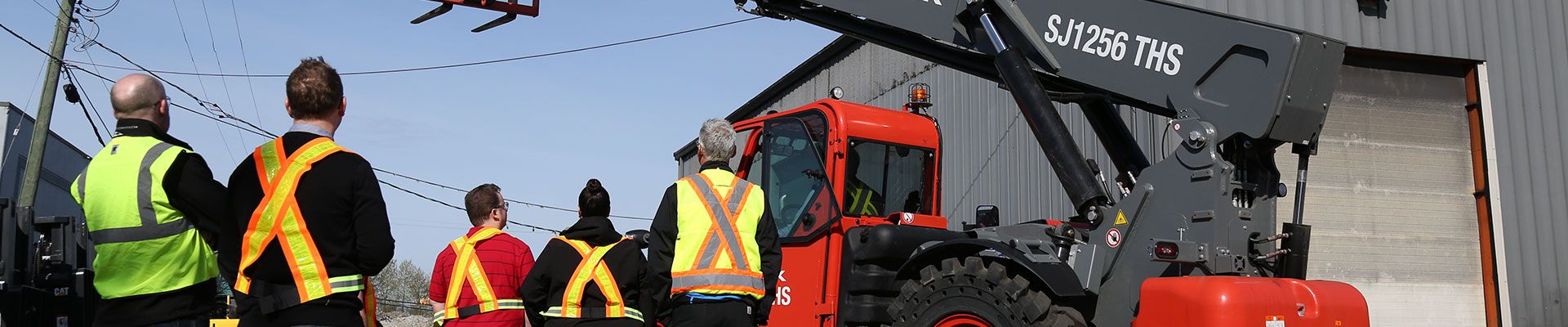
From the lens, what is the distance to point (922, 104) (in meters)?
8.20

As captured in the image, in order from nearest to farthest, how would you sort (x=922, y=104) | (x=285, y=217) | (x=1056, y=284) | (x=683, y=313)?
(x=285, y=217)
(x=683, y=313)
(x=1056, y=284)
(x=922, y=104)

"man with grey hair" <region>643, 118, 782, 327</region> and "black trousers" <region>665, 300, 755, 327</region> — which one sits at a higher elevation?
"man with grey hair" <region>643, 118, 782, 327</region>

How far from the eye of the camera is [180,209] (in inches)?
143

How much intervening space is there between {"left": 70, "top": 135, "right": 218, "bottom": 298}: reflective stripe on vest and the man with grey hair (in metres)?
1.86

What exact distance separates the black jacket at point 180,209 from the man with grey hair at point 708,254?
1.80 m

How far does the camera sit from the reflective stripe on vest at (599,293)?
5.08m

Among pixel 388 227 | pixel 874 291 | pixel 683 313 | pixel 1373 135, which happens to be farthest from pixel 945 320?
pixel 1373 135

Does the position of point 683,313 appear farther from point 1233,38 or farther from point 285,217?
point 1233,38

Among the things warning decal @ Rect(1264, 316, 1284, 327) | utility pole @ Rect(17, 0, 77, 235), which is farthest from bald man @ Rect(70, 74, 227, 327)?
utility pole @ Rect(17, 0, 77, 235)

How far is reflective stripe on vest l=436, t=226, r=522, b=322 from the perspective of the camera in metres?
5.77

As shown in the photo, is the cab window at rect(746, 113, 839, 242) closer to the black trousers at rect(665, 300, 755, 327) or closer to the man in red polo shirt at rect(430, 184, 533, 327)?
the man in red polo shirt at rect(430, 184, 533, 327)

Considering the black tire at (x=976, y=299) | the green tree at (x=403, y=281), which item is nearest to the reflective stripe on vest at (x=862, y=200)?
the black tire at (x=976, y=299)

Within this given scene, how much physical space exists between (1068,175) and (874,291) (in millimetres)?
1305

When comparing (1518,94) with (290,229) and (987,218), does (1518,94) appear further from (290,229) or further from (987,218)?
(290,229)
